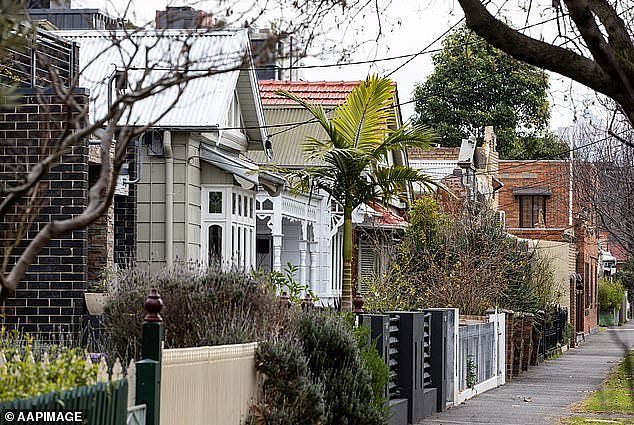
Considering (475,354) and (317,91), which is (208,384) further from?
(317,91)

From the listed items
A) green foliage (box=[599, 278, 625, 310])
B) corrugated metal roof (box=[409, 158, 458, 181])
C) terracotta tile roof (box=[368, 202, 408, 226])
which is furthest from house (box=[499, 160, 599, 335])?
terracotta tile roof (box=[368, 202, 408, 226])

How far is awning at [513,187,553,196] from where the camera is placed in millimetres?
55678

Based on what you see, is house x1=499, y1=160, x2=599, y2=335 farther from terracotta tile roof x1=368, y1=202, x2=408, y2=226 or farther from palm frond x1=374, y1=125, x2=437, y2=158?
palm frond x1=374, y1=125, x2=437, y2=158

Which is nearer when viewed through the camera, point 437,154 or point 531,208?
point 437,154

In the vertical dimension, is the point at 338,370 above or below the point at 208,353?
below

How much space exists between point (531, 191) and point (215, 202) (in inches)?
1496

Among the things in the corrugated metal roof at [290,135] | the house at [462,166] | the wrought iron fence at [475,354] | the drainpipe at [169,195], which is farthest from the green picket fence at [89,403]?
the house at [462,166]

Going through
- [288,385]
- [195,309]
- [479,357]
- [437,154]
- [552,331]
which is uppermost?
[437,154]

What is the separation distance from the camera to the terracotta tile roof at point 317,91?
28562 millimetres

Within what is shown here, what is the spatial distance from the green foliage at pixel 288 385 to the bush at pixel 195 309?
0.26 meters

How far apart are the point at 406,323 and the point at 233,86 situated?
228 inches

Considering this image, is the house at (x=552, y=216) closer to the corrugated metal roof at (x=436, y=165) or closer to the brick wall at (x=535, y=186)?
the brick wall at (x=535, y=186)

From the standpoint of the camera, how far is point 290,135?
28297mm

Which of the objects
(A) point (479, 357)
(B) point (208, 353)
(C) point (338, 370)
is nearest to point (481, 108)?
(A) point (479, 357)
